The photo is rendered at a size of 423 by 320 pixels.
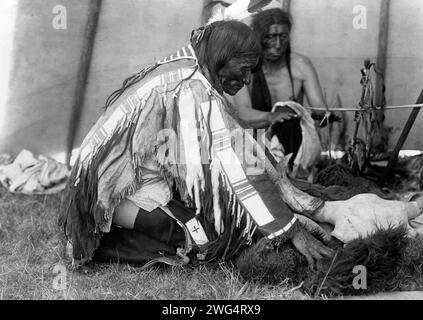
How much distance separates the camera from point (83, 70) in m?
5.01

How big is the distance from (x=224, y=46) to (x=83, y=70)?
214 cm

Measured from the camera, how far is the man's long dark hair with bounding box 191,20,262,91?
3094 millimetres

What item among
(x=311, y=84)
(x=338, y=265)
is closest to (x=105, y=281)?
(x=338, y=265)

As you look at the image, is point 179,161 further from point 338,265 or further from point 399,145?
point 399,145

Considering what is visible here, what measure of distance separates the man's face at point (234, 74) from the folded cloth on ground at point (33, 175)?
76.1 inches

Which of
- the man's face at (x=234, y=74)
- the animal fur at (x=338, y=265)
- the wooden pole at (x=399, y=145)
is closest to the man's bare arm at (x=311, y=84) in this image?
the wooden pole at (x=399, y=145)

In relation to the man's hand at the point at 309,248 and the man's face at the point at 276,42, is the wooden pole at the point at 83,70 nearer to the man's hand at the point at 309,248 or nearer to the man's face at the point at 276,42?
the man's face at the point at 276,42

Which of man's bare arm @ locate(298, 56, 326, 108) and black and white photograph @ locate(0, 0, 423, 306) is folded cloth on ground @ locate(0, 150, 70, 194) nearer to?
black and white photograph @ locate(0, 0, 423, 306)

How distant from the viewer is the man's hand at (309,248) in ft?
9.50
